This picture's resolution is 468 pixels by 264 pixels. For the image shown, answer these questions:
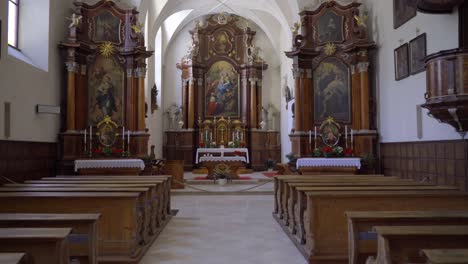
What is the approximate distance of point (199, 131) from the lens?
2309 cm

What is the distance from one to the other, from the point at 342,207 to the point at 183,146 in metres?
17.6

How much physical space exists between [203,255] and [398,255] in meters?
3.25

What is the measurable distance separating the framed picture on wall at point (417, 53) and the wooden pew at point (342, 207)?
573 centimetres

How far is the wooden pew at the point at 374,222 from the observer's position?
4.33 m

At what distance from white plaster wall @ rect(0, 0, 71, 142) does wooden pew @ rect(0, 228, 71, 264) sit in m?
7.40

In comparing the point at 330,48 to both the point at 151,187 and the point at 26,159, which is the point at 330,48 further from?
the point at 26,159

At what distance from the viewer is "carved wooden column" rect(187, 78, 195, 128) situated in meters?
23.3

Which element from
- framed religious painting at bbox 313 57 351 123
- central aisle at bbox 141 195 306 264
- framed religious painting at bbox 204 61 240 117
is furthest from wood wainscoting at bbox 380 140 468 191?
framed religious painting at bbox 204 61 240 117

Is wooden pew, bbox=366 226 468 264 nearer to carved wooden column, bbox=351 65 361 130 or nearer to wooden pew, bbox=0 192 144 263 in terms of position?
wooden pew, bbox=0 192 144 263

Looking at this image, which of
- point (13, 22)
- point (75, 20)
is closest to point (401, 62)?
point (75, 20)

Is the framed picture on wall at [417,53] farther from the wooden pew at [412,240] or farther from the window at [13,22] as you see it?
the window at [13,22]

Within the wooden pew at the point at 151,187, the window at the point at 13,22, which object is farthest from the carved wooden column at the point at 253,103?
the wooden pew at the point at 151,187

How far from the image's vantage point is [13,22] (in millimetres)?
12453

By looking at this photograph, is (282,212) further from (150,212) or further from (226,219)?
(150,212)
